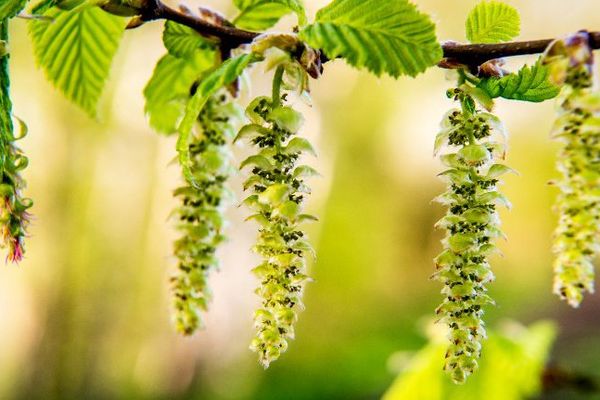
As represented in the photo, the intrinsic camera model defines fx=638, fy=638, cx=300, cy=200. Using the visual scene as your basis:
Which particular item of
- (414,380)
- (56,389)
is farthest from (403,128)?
(414,380)

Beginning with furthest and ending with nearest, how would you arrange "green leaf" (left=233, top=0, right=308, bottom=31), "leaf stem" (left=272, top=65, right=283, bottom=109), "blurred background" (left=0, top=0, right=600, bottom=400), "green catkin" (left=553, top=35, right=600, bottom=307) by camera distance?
"blurred background" (left=0, top=0, right=600, bottom=400), "green leaf" (left=233, top=0, right=308, bottom=31), "leaf stem" (left=272, top=65, right=283, bottom=109), "green catkin" (left=553, top=35, right=600, bottom=307)

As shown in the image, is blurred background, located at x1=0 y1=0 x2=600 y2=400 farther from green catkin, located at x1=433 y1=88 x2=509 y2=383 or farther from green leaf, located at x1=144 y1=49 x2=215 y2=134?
green catkin, located at x1=433 y1=88 x2=509 y2=383

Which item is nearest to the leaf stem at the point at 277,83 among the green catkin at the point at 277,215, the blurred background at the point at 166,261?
the green catkin at the point at 277,215

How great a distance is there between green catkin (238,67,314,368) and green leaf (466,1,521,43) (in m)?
0.16

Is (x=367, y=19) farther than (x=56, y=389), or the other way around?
(x=56, y=389)

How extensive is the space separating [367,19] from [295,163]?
11cm

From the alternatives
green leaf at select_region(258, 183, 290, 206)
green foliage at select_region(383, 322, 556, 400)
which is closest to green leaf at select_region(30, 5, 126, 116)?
green leaf at select_region(258, 183, 290, 206)

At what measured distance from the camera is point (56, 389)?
468cm

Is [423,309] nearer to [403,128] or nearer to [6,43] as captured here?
[403,128]

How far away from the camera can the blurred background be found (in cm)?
461

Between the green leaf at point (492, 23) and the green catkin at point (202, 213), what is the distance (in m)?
0.20

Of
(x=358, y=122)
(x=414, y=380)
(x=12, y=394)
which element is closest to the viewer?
(x=414, y=380)

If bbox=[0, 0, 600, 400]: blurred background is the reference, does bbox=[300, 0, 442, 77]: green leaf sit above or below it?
above

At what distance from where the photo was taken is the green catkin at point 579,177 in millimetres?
361
